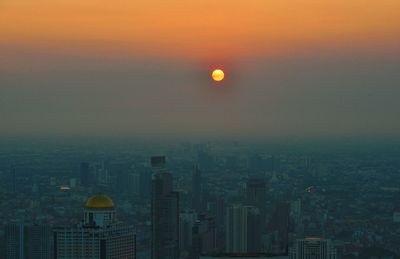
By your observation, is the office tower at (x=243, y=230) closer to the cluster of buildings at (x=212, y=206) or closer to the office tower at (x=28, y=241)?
the cluster of buildings at (x=212, y=206)

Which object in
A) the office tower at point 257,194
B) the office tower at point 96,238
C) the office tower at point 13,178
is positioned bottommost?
the office tower at point 96,238

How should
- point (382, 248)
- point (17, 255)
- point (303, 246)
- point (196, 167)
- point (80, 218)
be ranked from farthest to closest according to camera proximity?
point (196, 167)
point (382, 248)
point (17, 255)
point (80, 218)
point (303, 246)

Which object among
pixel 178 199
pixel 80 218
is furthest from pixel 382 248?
pixel 80 218

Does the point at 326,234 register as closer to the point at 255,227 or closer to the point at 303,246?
the point at 255,227

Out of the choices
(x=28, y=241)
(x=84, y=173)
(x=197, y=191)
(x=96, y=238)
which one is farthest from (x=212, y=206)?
(x=96, y=238)


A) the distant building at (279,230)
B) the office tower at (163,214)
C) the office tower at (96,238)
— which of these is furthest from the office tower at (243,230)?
the office tower at (96,238)

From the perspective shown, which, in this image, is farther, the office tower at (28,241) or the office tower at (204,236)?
the office tower at (204,236)
